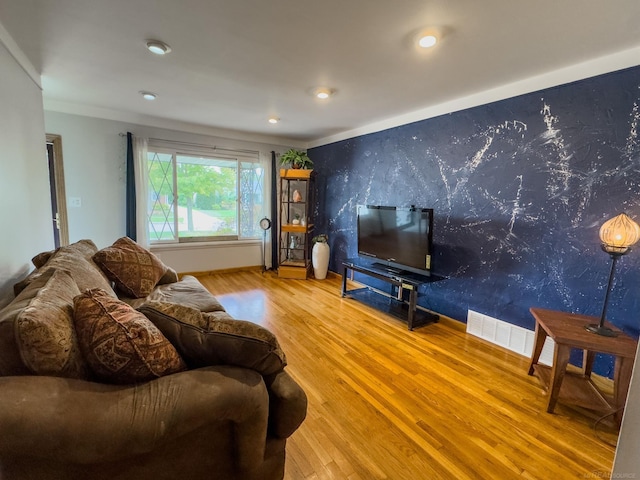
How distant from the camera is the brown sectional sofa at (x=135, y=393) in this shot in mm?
823

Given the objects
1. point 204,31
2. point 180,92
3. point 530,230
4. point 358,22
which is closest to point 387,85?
point 358,22

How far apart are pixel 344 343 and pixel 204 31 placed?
2.59 metres

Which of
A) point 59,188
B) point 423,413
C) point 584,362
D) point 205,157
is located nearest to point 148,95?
point 205,157

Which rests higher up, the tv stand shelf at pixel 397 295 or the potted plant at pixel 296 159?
the potted plant at pixel 296 159

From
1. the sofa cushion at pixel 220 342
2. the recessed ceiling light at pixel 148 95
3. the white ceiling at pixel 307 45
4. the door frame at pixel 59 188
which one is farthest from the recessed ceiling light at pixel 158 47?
the door frame at pixel 59 188

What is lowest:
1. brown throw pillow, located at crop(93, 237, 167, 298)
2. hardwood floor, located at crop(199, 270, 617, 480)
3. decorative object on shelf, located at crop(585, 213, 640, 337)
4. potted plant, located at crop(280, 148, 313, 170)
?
hardwood floor, located at crop(199, 270, 617, 480)

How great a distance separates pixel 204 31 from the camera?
1.84 m

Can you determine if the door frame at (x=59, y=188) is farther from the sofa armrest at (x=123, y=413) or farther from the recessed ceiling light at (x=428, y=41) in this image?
the recessed ceiling light at (x=428, y=41)

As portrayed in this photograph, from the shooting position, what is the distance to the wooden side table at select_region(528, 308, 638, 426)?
1.71 m

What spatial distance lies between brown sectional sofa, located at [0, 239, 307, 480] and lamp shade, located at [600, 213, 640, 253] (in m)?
2.10

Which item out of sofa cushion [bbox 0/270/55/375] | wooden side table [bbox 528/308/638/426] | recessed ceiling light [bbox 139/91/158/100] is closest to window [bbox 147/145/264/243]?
recessed ceiling light [bbox 139/91/158/100]

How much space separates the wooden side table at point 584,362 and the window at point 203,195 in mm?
4349

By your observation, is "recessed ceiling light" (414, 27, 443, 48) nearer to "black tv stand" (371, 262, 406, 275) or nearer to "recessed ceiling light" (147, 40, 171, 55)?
"recessed ceiling light" (147, 40, 171, 55)

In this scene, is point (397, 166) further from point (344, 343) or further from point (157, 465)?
point (157, 465)
